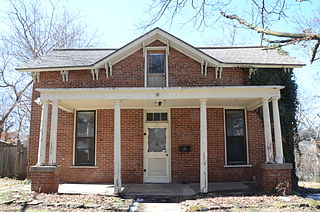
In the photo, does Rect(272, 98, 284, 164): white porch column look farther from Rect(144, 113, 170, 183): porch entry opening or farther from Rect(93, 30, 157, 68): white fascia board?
Rect(93, 30, 157, 68): white fascia board

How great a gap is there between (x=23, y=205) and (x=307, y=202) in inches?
268

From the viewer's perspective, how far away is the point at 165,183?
9984 millimetres

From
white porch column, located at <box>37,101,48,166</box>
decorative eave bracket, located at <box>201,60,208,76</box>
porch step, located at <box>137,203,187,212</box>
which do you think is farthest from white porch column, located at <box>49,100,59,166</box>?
decorative eave bracket, located at <box>201,60,208,76</box>

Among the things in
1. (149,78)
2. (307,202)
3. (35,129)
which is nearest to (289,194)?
(307,202)

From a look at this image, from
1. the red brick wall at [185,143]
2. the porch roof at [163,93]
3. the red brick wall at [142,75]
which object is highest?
the red brick wall at [142,75]

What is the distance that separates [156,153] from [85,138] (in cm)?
274

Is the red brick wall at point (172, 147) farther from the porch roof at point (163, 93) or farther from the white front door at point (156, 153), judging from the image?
the porch roof at point (163, 93)

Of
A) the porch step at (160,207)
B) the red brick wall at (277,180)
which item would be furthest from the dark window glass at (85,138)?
the red brick wall at (277,180)

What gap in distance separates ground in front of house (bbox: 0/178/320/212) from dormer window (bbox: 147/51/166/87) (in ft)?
14.2

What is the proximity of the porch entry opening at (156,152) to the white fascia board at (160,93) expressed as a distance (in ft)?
7.29

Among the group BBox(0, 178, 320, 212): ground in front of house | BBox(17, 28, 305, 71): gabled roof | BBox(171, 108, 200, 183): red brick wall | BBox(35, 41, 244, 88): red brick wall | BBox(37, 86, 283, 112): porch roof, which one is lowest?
BBox(0, 178, 320, 212): ground in front of house

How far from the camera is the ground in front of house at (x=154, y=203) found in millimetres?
6379

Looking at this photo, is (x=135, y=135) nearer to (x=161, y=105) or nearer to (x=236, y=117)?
(x=161, y=105)

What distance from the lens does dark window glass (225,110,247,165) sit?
10.2m
